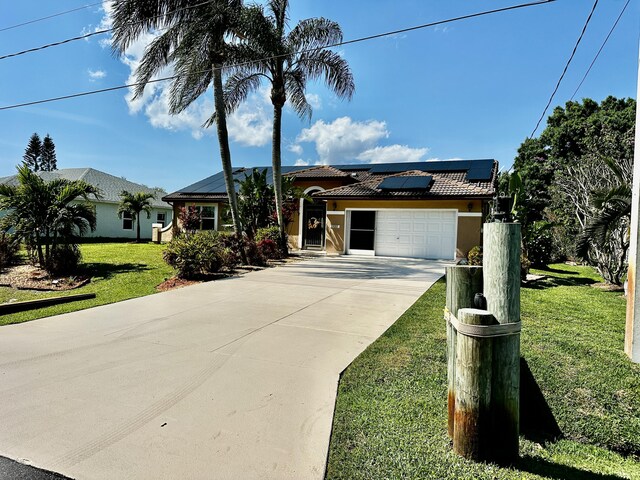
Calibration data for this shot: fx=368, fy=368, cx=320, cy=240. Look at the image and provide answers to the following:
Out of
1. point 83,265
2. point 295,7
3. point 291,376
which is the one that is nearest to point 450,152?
point 295,7

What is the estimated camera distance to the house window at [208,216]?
940 inches

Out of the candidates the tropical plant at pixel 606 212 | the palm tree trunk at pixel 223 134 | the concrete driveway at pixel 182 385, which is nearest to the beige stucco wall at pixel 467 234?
the tropical plant at pixel 606 212

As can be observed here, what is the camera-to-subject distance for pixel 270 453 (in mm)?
2793

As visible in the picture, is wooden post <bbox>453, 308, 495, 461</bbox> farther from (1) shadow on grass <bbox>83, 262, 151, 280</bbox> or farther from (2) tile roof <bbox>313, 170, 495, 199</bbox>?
(2) tile roof <bbox>313, 170, 495, 199</bbox>

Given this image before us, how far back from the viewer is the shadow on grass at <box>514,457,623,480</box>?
2.64m

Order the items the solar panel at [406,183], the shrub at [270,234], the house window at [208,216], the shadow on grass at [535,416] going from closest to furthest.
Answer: the shadow on grass at [535,416]
the shrub at [270,234]
the solar panel at [406,183]
the house window at [208,216]

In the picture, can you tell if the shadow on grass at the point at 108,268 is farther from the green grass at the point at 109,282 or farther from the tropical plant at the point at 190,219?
the tropical plant at the point at 190,219

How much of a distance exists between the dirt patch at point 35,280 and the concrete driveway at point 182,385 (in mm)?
4055

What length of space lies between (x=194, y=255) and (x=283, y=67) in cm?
940

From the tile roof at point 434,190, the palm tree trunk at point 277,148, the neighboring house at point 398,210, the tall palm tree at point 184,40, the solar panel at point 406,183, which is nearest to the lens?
the tall palm tree at point 184,40

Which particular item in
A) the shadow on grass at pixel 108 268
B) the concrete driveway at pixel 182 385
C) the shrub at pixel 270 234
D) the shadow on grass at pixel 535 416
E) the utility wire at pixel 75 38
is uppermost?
the utility wire at pixel 75 38

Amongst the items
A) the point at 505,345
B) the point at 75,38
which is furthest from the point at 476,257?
the point at 75,38

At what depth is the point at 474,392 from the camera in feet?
8.49

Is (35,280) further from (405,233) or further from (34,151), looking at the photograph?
(34,151)
